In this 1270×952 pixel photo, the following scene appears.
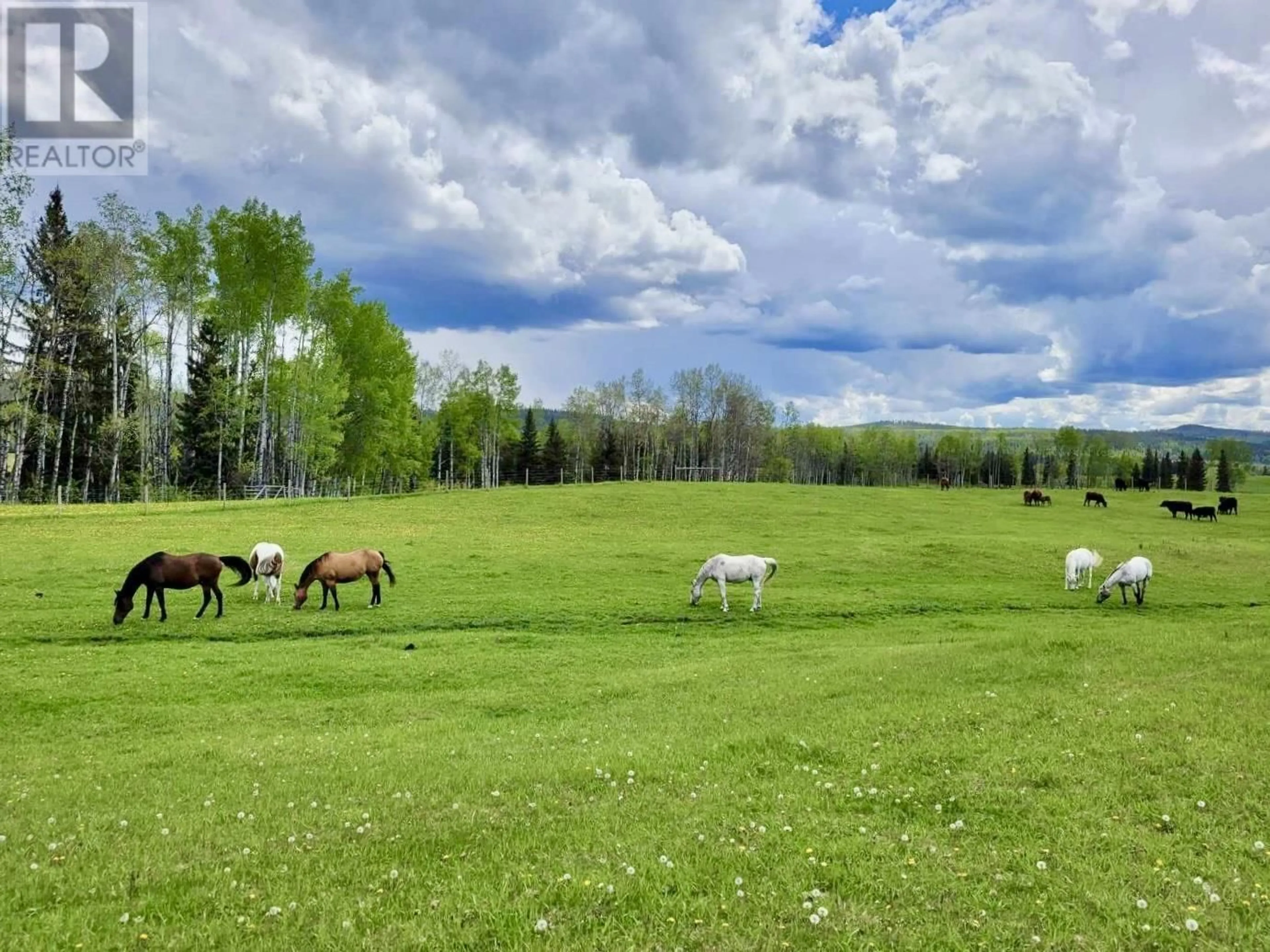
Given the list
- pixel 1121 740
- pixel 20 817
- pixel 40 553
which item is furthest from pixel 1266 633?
pixel 40 553

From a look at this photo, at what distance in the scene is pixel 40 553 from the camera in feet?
90.7

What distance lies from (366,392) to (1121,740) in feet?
217

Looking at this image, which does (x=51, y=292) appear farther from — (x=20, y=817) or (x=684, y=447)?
(x=684, y=447)

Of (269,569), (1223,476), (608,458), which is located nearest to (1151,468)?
(1223,476)

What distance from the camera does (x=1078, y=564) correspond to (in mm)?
28781

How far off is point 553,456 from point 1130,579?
84222mm

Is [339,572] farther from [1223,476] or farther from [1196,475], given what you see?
[1223,476]

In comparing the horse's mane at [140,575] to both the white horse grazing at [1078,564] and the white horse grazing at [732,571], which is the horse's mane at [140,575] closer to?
the white horse grazing at [732,571]

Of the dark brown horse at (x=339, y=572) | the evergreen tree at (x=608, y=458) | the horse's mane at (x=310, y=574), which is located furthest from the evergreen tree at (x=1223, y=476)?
the horse's mane at (x=310, y=574)

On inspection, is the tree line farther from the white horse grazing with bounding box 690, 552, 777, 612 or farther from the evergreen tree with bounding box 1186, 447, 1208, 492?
the evergreen tree with bounding box 1186, 447, 1208, 492

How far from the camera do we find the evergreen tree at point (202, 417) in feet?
202

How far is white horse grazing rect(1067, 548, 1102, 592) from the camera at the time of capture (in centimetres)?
2870

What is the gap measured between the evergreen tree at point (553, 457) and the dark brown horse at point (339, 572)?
79648 millimetres

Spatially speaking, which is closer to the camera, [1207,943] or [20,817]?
[1207,943]
